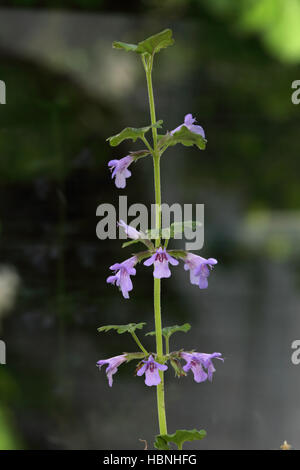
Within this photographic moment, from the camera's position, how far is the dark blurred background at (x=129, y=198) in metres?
1.13

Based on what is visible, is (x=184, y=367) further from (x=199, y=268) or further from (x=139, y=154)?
(x=139, y=154)

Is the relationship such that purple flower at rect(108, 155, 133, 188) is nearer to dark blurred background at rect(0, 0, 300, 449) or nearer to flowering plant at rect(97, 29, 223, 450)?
flowering plant at rect(97, 29, 223, 450)

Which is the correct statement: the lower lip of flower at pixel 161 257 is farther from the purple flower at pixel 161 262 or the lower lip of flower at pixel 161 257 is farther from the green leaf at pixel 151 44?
the green leaf at pixel 151 44

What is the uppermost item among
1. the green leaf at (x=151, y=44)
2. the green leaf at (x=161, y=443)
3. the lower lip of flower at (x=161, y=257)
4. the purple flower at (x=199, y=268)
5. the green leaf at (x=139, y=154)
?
the green leaf at (x=151, y=44)

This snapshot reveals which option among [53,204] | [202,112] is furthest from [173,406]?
[202,112]

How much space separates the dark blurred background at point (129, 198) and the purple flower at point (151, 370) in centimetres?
70

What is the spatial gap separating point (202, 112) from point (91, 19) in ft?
0.99

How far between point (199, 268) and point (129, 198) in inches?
27.4

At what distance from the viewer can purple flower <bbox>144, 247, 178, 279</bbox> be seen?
428 millimetres

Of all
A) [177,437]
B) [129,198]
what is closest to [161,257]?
[177,437]

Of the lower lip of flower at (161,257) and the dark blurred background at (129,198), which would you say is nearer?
the lower lip of flower at (161,257)

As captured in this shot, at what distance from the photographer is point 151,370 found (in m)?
0.44

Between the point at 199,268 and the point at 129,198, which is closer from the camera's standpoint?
the point at 199,268

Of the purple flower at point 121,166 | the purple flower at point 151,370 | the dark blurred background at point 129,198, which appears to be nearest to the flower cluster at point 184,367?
the purple flower at point 151,370
